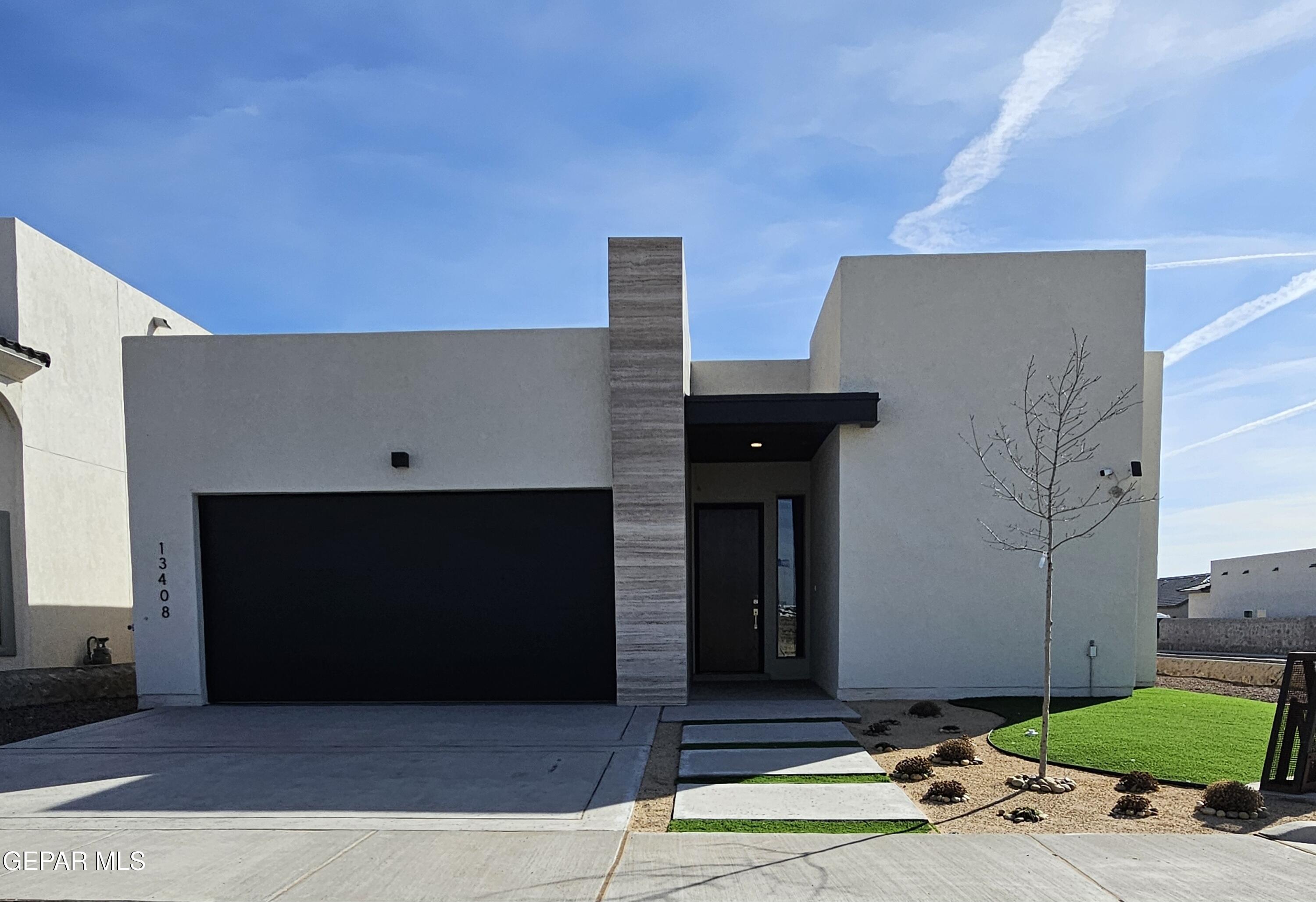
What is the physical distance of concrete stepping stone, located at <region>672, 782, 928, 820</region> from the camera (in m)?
4.85

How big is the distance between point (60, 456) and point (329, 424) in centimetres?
518

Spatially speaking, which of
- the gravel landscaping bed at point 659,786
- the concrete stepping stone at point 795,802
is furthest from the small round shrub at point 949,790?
the gravel landscaping bed at point 659,786

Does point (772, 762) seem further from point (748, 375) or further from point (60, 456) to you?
point (60, 456)

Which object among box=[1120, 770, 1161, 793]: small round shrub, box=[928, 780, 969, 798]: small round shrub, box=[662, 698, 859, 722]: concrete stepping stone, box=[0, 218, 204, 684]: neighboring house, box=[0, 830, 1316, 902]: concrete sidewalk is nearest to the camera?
box=[0, 830, 1316, 902]: concrete sidewalk

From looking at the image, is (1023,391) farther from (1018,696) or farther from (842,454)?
(1018,696)

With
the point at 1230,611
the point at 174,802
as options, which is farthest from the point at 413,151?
the point at 1230,611

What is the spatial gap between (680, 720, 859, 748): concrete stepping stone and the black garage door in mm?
1759

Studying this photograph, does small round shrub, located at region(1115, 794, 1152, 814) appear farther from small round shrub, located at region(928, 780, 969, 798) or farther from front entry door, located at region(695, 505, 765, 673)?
front entry door, located at region(695, 505, 765, 673)

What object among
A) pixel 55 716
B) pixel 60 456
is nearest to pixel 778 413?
pixel 55 716

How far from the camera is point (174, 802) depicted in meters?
5.27

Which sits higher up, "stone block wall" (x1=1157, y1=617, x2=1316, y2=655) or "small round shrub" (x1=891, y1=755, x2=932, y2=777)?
"small round shrub" (x1=891, y1=755, x2=932, y2=777)

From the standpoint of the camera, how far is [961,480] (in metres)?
8.68

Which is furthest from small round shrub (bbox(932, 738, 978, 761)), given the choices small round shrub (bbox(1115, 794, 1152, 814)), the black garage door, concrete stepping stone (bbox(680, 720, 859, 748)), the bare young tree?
the black garage door

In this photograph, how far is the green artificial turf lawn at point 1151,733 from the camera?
19.1 ft
